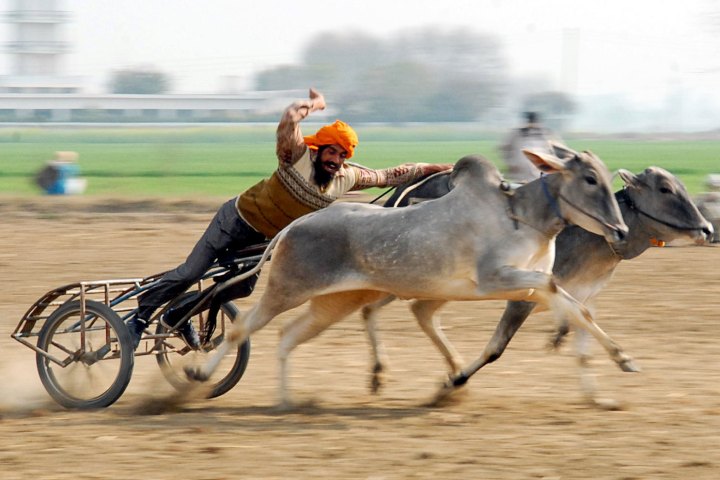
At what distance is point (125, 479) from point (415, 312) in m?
3.01

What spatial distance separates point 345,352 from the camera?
1023cm

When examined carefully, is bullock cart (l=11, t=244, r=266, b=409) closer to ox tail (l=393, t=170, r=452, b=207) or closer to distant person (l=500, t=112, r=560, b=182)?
ox tail (l=393, t=170, r=452, b=207)

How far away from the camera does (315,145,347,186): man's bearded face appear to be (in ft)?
25.1

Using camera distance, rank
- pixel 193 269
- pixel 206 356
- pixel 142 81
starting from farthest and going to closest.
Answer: pixel 142 81 → pixel 206 356 → pixel 193 269

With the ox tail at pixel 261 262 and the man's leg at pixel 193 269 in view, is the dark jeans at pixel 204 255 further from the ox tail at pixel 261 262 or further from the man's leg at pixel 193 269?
the ox tail at pixel 261 262

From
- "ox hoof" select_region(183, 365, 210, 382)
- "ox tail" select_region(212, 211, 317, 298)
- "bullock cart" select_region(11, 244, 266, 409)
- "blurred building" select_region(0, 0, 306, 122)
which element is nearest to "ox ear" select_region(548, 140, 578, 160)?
"ox tail" select_region(212, 211, 317, 298)

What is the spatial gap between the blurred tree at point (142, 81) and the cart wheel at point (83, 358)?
72.6 metres

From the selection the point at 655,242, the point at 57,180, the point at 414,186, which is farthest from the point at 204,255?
the point at 57,180

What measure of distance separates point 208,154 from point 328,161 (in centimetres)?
5571

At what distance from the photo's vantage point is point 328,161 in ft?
25.2

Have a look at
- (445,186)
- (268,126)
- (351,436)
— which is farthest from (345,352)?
(268,126)

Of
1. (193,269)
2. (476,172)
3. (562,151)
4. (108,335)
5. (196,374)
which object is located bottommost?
(196,374)

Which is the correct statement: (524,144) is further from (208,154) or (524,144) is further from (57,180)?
(208,154)

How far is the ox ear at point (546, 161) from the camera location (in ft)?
23.8
